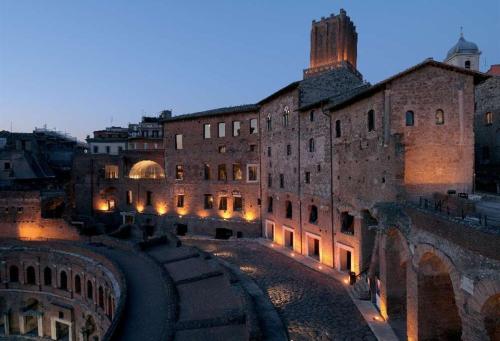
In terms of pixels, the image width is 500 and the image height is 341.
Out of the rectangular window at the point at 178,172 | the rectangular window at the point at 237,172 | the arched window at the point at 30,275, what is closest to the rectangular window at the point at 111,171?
the rectangular window at the point at 178,172

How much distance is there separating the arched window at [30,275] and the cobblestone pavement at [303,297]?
15.8 meters

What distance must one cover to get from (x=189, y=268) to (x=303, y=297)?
7.20m

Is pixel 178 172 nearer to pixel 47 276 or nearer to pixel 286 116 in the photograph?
pixel 286 116

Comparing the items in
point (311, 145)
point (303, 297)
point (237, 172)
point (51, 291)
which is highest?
point (311, 145)

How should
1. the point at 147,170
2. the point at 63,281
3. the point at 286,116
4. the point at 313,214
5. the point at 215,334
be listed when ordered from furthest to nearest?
the point at 147,170 < the point at 286,116 < the point at 63,281 < the point at 313,214 < the point at 215,334

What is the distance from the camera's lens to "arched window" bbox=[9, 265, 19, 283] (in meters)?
30.1

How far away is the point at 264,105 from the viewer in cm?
3183

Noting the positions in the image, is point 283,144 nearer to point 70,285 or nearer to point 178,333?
point 178,333

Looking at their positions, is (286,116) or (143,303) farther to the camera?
(286,116)

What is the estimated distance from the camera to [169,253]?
25.2 m

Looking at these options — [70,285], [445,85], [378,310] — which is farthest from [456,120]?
[70,285]

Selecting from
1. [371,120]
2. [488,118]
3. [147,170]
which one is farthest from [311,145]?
[147,170]

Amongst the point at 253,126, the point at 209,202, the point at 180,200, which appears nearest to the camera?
the point at 253,126

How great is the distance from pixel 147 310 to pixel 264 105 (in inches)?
823
